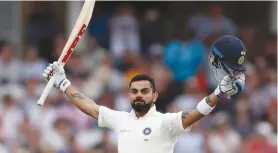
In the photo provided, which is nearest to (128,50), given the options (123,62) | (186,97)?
(123,62)

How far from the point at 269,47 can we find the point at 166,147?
785 centimetres

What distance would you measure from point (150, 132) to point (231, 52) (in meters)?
1.27

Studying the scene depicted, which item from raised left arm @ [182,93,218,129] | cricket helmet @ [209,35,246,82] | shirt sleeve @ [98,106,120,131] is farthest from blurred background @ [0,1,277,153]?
cricket helmet @ [209,35,246,82]

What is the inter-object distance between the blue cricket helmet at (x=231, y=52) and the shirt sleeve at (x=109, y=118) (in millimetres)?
1490

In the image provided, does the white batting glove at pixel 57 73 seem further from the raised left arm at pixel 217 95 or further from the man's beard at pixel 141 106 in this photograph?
the raised left arm at pixel 217 95

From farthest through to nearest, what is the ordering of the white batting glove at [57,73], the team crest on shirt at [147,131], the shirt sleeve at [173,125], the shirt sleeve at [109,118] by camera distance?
the white batting glove at [57,73] < the shirt sleeve at [109,118] < the team crest on shirt at [147,131] < the shirt sleeve at [173,125]

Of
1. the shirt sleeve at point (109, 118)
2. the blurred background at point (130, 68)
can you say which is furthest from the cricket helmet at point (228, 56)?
the blurred background at point (130, 68)

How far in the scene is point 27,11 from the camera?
18188mm

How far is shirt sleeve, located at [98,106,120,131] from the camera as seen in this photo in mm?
11000

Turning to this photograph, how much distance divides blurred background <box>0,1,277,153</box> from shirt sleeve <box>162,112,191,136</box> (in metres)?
4.60

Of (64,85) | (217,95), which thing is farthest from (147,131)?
(64,85)

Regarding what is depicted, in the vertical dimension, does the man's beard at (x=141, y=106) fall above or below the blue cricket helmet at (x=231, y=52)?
below

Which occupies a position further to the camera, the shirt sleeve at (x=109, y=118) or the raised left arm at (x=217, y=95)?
the shirt sleeve at (x=109, y=118)

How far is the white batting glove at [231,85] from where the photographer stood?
9859 millimetres
